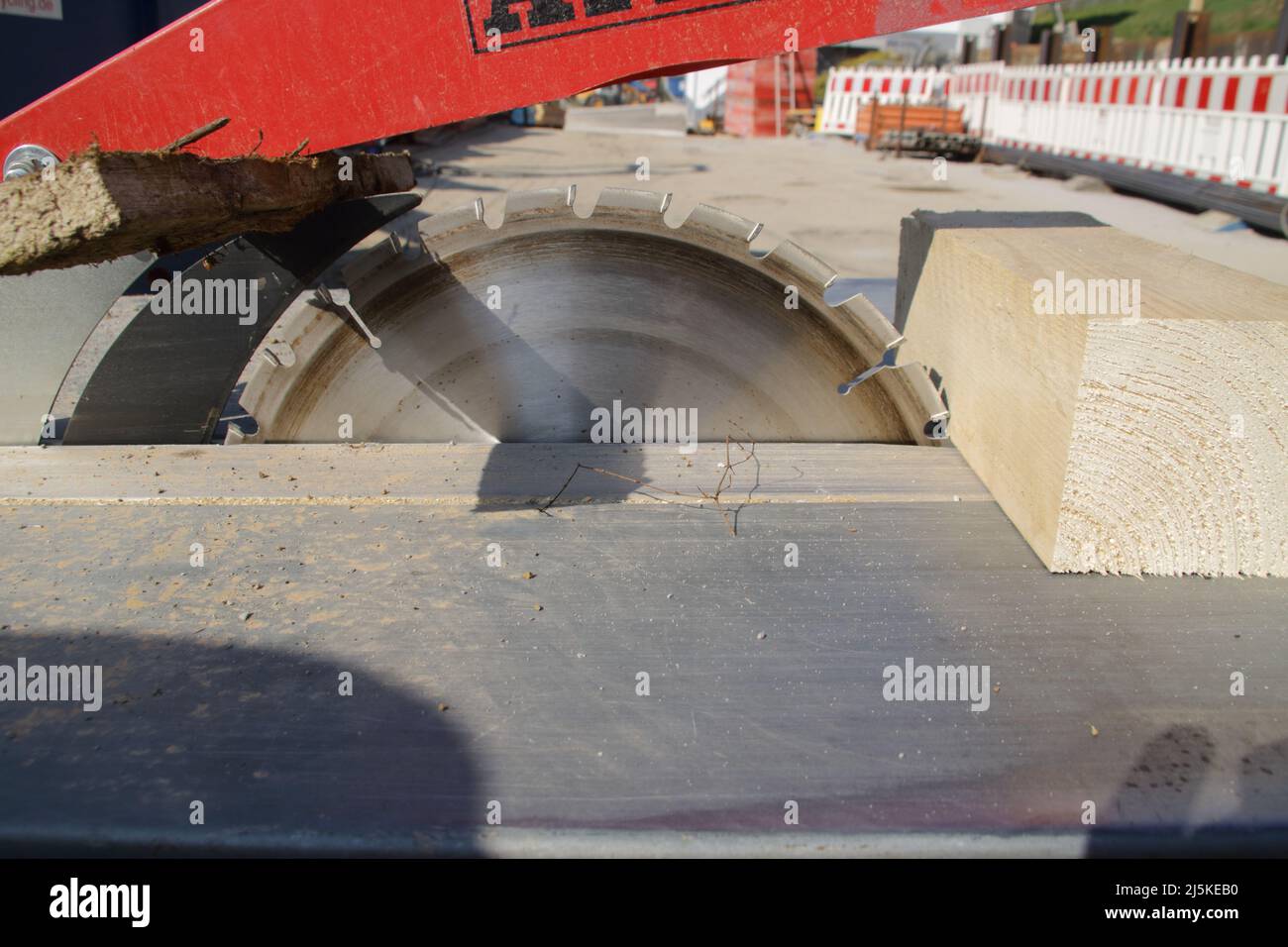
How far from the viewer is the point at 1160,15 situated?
3192 cm

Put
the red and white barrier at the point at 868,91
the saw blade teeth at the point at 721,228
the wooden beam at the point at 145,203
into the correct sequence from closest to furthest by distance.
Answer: the wooden beam at the point at 145,203 < the saw blade teeth at the point at 721,228 < the red and white barrier at the point at 868,91

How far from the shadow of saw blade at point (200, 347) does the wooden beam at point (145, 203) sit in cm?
25

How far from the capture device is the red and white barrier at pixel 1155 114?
802 cm

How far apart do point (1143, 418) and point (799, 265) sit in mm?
918

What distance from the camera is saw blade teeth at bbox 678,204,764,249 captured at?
243cm

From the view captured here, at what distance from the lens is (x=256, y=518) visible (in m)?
2.11

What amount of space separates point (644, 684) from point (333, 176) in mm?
1505

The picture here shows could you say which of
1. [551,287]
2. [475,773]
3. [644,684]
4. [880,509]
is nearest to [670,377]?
[551,287]

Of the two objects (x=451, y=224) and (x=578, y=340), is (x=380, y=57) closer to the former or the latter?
(x=451, y=224)

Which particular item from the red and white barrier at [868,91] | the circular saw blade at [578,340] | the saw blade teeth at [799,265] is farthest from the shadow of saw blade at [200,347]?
the red and white barrier at [868,91]

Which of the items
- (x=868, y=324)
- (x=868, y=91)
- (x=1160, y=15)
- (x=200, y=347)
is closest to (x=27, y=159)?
(x=200, y=347)

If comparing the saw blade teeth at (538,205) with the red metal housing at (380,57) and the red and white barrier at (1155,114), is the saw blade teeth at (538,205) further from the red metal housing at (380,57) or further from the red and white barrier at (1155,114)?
the red and white barrier at (1155,114)

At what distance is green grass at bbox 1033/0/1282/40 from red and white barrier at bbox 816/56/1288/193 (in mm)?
12789
